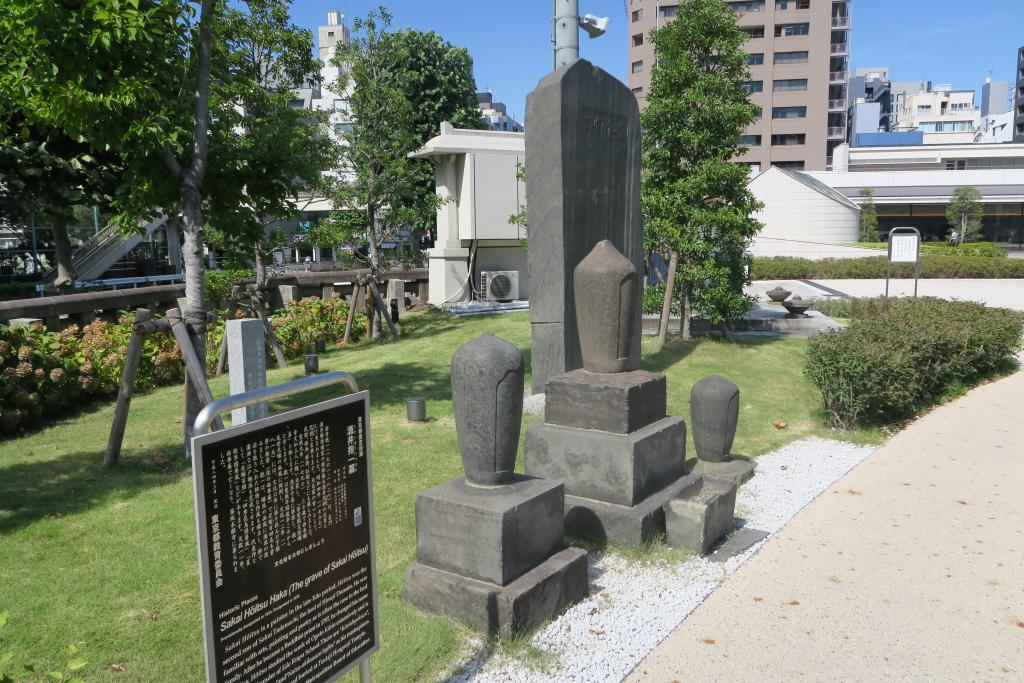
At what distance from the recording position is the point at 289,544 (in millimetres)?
2660

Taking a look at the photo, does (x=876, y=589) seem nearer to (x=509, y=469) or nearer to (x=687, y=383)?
(x=509, y=469)

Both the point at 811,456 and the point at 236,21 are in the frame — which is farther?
the point at 236,21

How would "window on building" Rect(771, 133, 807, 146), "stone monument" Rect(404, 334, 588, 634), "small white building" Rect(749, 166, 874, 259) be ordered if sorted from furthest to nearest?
"window on building" Rect(771, 133, 807, 146), "small white building" Rect(749, 166, 874, 259), "stone monument" Rect(404, 334, 588, 634)

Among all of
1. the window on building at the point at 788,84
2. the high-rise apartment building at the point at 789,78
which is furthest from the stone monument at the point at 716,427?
the window on building at the point at 788,84

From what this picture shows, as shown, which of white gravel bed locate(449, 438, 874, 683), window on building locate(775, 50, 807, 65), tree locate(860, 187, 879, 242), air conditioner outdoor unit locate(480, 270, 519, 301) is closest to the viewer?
white gravel bed locate(449, 438, 874, 683)

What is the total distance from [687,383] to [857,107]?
247ft

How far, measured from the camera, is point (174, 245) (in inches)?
1168

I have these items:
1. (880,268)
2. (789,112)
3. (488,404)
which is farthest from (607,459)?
(789,112)

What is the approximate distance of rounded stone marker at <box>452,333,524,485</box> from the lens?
4336 mm

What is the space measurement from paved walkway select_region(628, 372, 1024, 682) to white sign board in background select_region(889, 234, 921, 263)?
404 inches

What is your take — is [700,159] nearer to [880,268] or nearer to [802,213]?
[880,268]

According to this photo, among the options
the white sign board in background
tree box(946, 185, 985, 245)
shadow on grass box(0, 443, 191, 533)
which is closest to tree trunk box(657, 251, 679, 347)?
the white sign board in background

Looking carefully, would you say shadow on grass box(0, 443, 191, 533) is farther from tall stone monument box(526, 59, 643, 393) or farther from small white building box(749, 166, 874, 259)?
small white building box(749, 166, 874, 259)

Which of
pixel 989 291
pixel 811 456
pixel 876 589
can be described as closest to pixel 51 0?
pixel 876 589
